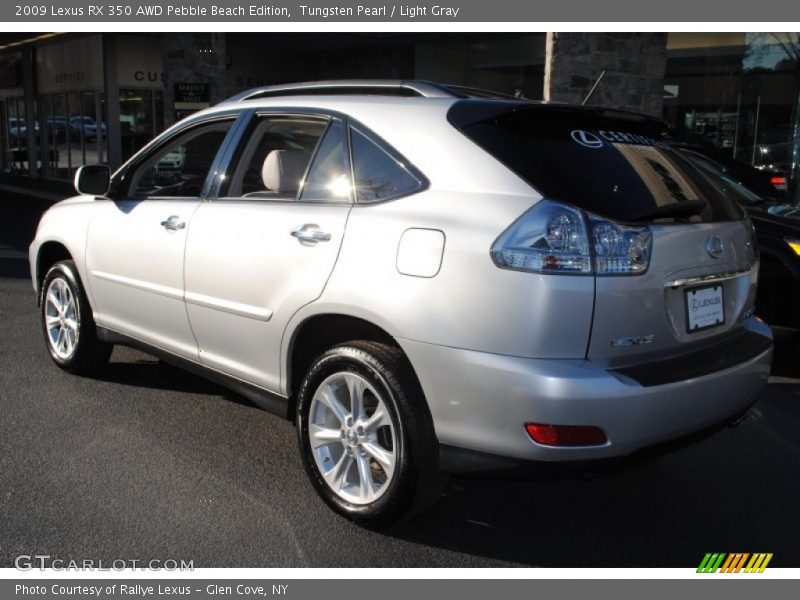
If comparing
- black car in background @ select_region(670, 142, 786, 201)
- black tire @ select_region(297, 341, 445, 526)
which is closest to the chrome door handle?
black tire @ select_region(297, 341, 445, 526)

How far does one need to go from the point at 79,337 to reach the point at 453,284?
3.12 m

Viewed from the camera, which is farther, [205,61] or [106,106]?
[106,106]

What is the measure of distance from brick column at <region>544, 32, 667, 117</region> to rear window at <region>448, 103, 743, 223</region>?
813 cm

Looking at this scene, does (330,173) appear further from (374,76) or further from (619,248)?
(374,76)

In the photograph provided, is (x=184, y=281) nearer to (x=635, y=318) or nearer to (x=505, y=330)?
(x=505, y=330)

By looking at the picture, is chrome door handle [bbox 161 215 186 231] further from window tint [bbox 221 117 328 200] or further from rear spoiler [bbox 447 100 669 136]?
rear spoiler [bbox 447 100 669 136]

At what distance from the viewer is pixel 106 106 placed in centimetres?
A: 2138

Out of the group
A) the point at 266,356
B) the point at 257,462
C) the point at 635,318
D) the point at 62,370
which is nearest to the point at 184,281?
the point at 266,356

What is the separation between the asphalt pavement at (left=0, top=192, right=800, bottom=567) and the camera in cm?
306

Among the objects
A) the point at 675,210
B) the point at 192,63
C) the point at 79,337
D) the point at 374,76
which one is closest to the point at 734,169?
the point at 675,210

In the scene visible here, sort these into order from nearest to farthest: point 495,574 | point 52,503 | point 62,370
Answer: point 495,574
point 52,503
point 62,370

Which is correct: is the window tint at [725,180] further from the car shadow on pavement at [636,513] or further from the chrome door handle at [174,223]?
the chrome door handle at [174,223]

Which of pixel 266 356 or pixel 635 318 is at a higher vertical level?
pixel 635 318

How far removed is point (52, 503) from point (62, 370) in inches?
80.7
